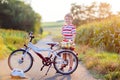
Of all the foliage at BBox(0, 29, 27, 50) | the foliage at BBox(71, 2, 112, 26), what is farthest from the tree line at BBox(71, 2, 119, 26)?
the foliage at BBox(0, 29, 27, 50)

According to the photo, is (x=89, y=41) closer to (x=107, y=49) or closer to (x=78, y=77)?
(x=107, y=49)

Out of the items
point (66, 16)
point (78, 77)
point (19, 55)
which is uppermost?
point (66, 16)

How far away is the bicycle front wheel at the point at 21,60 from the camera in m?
10.2

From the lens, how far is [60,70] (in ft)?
33.9

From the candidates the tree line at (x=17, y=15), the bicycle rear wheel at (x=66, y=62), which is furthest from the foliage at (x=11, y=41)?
the tree line at (x=17, y=15)

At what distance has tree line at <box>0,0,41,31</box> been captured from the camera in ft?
164

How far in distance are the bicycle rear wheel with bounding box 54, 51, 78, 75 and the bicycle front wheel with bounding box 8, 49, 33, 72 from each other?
0.77m

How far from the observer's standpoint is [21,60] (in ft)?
33.4

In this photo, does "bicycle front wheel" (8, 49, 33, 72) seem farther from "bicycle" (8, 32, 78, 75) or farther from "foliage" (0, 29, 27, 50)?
"foliage" (0, 29, 27, 50)

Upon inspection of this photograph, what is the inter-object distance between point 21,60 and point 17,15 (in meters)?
42.0

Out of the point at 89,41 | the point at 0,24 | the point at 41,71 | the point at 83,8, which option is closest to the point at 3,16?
the point at 0,24

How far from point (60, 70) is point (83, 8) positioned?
2053 inches

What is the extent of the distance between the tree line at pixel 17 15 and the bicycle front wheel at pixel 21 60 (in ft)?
127

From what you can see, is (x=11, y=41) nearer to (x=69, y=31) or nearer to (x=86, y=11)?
(x=69, y=31)
